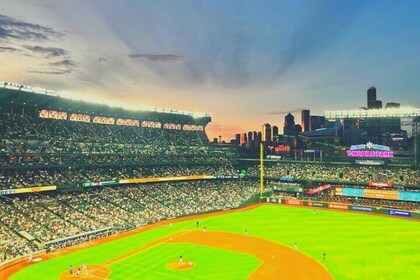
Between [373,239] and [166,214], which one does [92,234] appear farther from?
[373,239]

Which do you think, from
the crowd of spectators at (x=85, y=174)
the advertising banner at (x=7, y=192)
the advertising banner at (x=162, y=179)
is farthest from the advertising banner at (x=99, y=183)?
the advertising banner at (x=7, y=192)

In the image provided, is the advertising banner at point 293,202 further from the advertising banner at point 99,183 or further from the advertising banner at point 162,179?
the advertising banner at point 99,183

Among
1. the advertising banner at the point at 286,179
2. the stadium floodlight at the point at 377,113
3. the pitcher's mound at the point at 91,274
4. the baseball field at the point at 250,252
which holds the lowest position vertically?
the baseball field at the point at 250,252

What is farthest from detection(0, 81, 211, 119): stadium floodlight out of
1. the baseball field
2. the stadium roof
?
the baseball field

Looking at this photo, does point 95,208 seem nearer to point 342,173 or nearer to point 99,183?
point 99,183

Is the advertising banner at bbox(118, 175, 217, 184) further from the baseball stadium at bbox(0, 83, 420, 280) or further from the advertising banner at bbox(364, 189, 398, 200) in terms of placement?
the advertising banner at bbox(364, 189, 398, 200)
